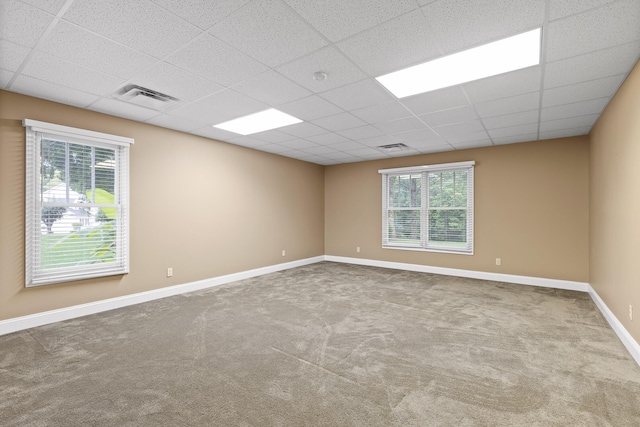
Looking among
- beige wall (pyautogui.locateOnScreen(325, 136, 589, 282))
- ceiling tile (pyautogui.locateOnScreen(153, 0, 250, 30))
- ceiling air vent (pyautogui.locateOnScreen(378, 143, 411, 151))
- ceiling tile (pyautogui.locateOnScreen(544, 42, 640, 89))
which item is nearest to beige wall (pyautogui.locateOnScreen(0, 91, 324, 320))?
ceiling air vent (pyautogui.locateOnScreen(378, 143, 411, 151))

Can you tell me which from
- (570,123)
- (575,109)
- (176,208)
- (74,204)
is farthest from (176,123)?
(570,123)

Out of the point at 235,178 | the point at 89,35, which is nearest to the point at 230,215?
the point at 235,178

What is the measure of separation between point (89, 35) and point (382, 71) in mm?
2277

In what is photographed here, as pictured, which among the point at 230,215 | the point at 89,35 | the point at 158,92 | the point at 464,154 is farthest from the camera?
the point at 464,154

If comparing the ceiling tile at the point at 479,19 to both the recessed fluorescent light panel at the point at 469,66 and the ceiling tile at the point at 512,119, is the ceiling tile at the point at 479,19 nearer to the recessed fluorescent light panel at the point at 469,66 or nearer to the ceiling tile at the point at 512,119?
the recessed fluorescent light panel at the point at 469,66

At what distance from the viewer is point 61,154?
342 cm

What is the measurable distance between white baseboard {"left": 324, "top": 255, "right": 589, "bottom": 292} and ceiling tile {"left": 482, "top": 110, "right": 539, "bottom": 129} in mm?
2702

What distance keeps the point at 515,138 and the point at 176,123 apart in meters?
5.32

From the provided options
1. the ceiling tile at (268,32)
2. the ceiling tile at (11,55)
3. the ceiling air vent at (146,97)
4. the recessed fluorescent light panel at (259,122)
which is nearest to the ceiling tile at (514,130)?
the recessed fluorescent light panel at (259,122)

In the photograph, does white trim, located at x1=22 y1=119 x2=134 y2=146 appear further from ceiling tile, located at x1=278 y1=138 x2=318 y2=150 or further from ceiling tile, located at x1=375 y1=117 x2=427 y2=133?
ceiling tile, located at x1=375 y1=117 x2=427 y2=133

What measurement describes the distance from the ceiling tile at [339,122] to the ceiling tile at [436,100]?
745 mm

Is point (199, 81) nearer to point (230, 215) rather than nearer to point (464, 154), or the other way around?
point (230, 215)

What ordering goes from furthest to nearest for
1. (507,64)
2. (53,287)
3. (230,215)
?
(230,215) < (53,287) < (507,64)

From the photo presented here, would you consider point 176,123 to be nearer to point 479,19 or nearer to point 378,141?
point 378,141
